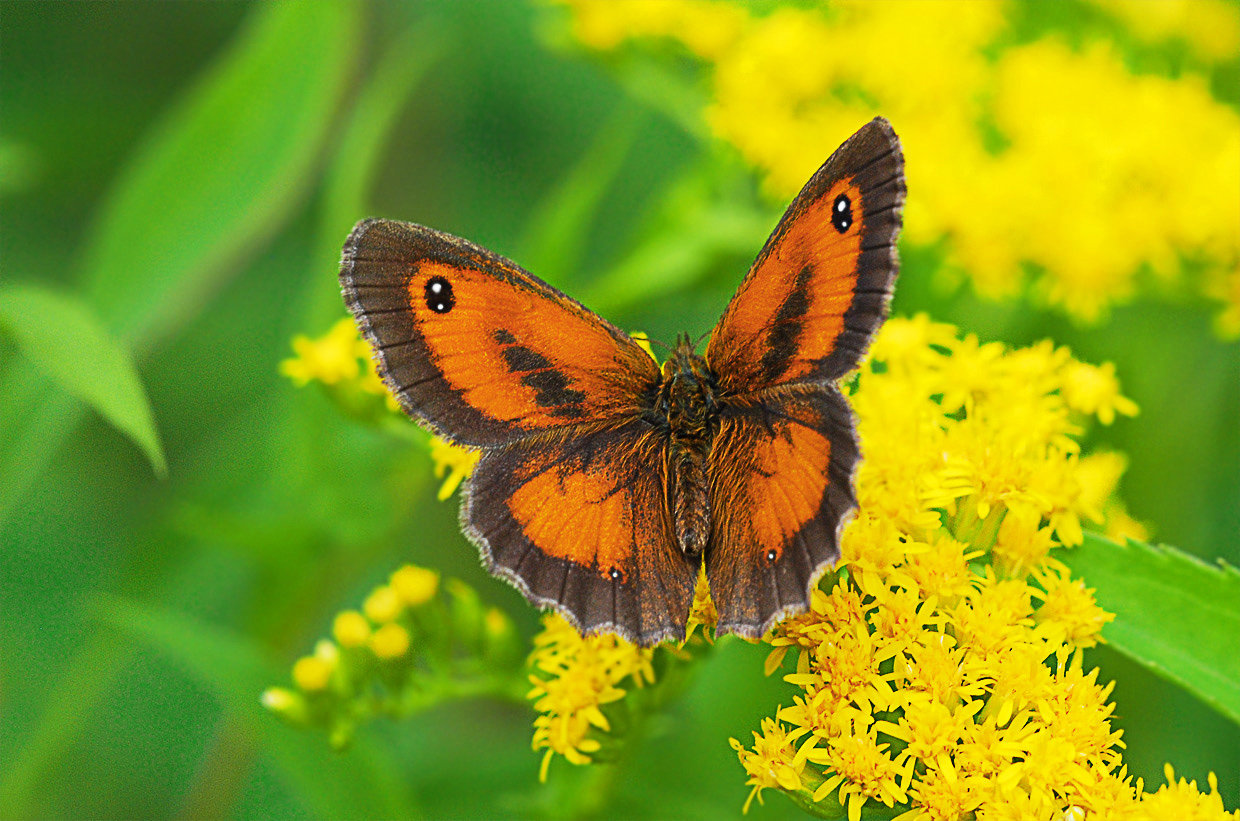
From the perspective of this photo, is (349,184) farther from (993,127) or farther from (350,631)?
(993,127)

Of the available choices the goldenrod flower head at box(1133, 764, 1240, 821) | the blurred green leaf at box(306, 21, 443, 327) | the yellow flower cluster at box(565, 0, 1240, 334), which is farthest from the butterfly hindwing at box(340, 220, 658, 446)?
the yellow flower cluster at box(565, 0, 1240, 334)

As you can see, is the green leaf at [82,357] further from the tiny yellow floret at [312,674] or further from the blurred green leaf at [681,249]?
the blurred green leaf at [681,249]

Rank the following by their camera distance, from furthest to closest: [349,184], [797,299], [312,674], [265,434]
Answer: [265,434] < [349,184] < [312,674] < [797,299]

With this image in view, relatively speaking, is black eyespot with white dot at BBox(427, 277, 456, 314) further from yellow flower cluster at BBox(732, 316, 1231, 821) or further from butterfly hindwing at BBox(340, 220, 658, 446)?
yellow flower cluster at BBox(732, 316, 1231, 821)

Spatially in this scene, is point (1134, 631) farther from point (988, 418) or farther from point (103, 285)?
point (103, 285)

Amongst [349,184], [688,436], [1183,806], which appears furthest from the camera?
[349,184]

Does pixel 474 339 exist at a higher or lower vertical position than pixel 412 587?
higher

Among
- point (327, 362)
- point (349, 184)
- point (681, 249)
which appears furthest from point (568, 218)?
point (327, 362)

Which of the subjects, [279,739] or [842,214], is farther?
[279,739]
